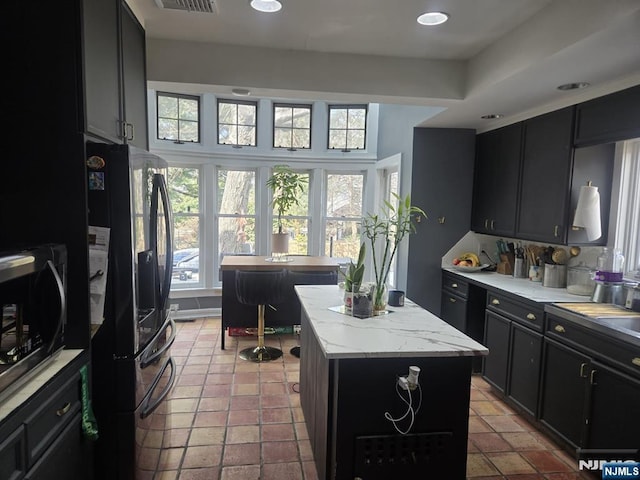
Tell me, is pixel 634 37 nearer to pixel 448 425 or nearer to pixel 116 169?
pixel 448 425

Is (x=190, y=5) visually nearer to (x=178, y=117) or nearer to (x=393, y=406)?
(x=393, y=406)

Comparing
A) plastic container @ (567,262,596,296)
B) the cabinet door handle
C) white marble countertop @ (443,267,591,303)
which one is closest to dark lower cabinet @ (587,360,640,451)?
the cabinet door handle

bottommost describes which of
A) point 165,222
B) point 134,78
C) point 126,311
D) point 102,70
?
point 126,311

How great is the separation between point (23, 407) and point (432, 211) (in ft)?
11.6

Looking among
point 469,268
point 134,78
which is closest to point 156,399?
point 134,78

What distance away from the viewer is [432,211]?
157 inches

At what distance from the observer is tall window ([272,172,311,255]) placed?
17.7 ft

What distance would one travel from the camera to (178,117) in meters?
4.89

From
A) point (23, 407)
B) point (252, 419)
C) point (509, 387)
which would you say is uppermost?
point (23, 407)

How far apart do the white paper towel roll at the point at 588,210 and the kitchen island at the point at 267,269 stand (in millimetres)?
2058

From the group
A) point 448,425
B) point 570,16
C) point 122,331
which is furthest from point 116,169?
point 570,16

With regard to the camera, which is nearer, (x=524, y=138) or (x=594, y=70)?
→ (x=594, y=70)

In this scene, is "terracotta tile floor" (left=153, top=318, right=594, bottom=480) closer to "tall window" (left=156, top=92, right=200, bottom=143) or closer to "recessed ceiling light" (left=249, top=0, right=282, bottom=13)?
"recessed ceiling light" (left=249, top=0, right=282, bottom=13)

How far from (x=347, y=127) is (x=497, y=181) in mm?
2312
